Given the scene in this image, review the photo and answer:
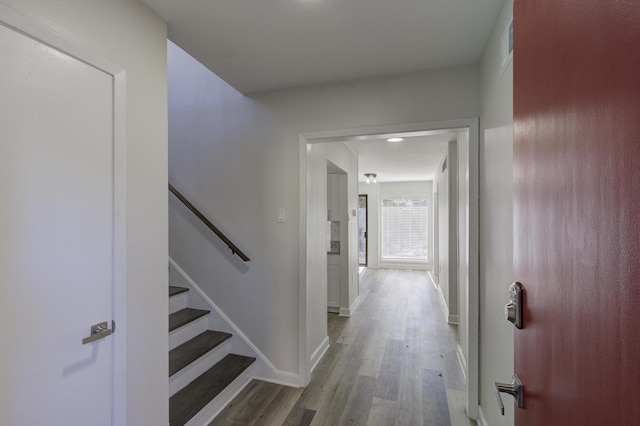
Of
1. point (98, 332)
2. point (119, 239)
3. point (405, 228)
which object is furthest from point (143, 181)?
point (405, 228)

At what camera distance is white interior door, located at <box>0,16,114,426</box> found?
100 cm

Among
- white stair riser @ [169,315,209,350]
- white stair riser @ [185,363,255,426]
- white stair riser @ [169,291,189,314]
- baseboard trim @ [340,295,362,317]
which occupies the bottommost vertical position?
baseboard trim @ [340,295,362,317]

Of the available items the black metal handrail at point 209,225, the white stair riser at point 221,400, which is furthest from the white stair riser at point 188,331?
the black metal handrail at point 209,225

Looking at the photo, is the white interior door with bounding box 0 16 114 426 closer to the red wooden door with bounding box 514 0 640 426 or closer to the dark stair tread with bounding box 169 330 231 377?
the dark stair tread with bounding box 169 330 231 377

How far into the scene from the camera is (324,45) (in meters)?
1.87

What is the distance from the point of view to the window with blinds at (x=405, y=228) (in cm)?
830

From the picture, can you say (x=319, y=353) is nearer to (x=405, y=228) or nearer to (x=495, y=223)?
(x=495, y=223)

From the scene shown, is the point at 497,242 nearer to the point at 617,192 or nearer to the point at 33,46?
the point at 617,192

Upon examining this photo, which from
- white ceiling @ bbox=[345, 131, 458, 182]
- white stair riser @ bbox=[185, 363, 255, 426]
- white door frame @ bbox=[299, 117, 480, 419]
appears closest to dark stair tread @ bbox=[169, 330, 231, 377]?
white stair riser @ bbox=[185, 363, 255, 426]

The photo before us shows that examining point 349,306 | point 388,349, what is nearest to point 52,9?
point 388,349

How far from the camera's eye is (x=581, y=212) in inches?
19.8

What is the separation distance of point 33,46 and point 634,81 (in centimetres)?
162

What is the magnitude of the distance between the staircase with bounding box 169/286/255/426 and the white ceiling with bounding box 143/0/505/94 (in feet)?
6.56

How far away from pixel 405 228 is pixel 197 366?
23.1 feet
